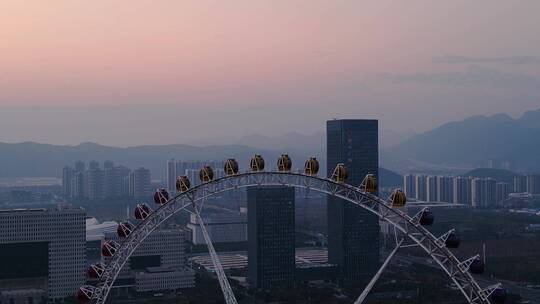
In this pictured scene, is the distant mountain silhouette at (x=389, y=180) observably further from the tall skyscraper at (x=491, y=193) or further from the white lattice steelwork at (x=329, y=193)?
the white lattice steelwork at (x=329, y=193)

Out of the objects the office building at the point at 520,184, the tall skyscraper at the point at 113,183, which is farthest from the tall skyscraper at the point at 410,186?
the tall skyscraper at the point at 113,183

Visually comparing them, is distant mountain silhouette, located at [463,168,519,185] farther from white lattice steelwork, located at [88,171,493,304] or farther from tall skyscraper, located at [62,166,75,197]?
A: white lattice steelwork, located at [88,171,493,304]

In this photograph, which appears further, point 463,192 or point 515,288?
point 463,192

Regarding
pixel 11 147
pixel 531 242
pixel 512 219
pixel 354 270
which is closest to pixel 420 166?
pixel 11 147

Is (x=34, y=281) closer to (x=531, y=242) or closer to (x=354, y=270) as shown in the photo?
(x=354, y=270)

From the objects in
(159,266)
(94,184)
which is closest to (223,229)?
(159,266)

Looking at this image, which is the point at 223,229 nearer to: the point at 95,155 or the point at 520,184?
the point at 520,184
